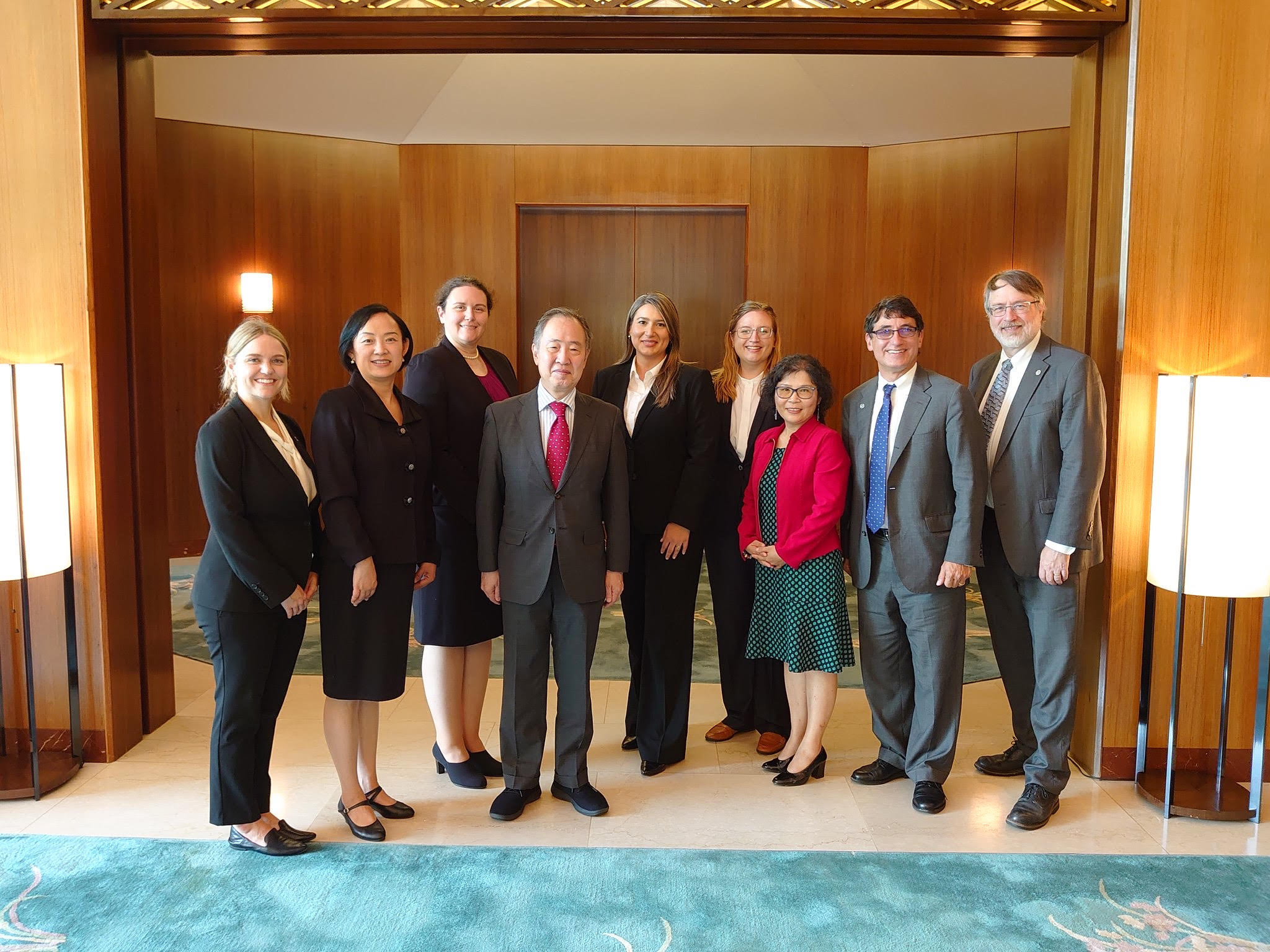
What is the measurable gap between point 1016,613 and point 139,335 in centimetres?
372

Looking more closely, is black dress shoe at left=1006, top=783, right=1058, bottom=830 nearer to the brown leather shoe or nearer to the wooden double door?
the brown leather shoe

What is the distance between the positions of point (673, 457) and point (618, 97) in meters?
4.93

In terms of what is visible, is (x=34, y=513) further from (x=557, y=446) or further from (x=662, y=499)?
(x=662, y=499)

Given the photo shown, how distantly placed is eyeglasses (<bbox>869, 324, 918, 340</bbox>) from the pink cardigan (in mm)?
385

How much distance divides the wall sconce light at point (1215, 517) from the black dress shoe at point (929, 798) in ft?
2.57

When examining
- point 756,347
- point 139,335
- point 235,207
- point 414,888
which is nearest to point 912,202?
point 756,347

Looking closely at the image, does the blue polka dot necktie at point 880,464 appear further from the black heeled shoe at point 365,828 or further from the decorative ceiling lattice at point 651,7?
the black heeled shoe at point 365,828

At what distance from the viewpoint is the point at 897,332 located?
3.42 metres

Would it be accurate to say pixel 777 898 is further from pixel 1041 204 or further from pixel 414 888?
pixel 1041 204

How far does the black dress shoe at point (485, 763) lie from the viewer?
3.72m

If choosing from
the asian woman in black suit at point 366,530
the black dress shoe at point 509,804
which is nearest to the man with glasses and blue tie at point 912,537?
the black dress shoe at point 509,804

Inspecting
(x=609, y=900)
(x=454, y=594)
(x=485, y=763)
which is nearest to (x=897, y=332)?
(x=454, y=594)

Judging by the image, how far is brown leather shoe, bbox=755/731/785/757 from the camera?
3.97 metres

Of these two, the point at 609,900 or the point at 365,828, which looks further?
the point at 365,828
